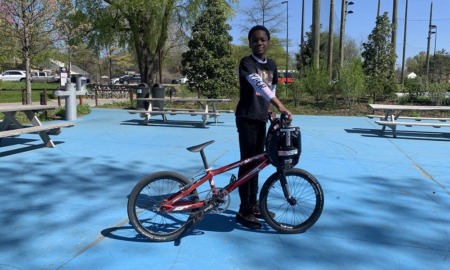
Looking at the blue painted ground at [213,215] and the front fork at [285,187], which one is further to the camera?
the front fork at [285,187]

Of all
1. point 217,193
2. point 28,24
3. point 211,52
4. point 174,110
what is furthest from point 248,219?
point 211,52

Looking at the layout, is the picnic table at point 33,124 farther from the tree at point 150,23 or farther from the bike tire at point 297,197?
the tree at point 150,23

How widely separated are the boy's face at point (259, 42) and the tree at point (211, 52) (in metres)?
12.9

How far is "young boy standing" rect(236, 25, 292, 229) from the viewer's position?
362 centimetres

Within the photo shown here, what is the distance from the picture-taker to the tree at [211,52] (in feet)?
53.8

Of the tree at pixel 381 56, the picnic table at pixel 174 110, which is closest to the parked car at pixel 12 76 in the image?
the picnic table at pixel 174 110

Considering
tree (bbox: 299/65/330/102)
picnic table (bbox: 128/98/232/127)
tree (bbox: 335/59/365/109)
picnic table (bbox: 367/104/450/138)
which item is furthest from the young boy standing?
tree (bbox: 299/65/330/102)

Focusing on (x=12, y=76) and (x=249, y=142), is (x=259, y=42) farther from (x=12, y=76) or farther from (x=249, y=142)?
(x=12, y=76)

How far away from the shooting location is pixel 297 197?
3.77m

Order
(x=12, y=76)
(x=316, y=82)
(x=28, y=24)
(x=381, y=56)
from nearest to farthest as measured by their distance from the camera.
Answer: (x=28, y=24), (x=316, y=82), (x=381, y=56), (x=12, y=76)

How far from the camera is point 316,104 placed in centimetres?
1638

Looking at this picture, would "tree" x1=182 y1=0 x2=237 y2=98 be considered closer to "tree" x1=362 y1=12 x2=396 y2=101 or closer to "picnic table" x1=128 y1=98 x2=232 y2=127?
"picnic table" x1=128 y1=98 x2=232 y2=127

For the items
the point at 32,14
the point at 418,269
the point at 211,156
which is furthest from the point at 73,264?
the point at 32,14

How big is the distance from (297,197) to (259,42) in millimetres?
1507
